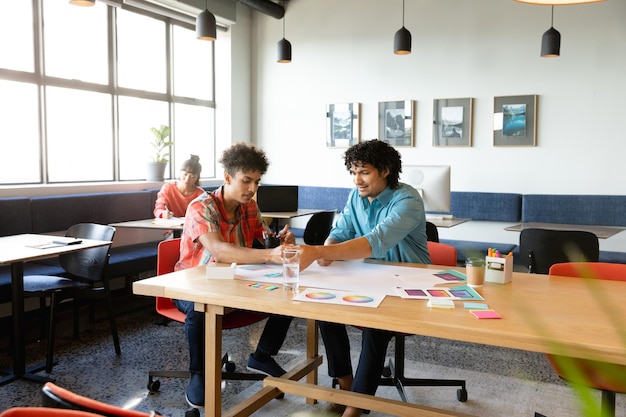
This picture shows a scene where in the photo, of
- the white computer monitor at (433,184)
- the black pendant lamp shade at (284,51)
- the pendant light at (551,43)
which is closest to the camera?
the white computer monitor at (433,184)

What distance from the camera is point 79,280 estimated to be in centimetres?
385

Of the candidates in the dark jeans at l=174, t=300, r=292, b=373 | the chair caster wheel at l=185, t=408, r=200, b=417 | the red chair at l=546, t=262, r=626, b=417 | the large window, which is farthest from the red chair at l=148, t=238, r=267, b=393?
the large window

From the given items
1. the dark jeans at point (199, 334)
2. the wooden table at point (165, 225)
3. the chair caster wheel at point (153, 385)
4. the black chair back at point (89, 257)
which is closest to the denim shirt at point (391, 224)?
the dark jeans at point (199, 334)

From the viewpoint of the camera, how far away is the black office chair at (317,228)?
16.1 ft

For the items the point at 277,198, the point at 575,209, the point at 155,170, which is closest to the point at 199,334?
the point at 277,198

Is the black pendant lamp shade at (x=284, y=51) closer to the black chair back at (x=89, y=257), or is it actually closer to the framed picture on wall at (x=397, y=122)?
the framed picture on wall at (x=397, y=122)

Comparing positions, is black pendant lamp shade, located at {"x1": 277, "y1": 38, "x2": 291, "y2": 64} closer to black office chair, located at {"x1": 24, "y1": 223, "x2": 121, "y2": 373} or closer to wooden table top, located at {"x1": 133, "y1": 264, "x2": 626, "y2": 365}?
black office chair, located at {"x1": 24, "y1": 223, "x2": 121, "y2": 373}

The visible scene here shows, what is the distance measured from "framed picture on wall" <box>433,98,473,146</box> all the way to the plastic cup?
175 inches

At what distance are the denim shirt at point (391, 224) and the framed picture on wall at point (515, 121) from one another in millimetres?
3692

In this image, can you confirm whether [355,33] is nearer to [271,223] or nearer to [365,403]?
[271,223]

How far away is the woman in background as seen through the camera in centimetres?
502

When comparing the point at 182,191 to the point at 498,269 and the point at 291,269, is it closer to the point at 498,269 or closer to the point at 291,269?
the point at 291,269

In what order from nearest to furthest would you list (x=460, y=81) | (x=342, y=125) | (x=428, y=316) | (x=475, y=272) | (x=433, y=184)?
(x=428, y=316) → (x=475, y=272) → (x=433, y=184) → (x=460, y=81) → (x=342, y=125)

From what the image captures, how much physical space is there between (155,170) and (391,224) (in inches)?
163
